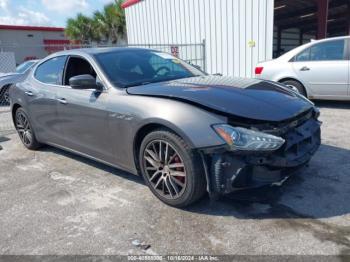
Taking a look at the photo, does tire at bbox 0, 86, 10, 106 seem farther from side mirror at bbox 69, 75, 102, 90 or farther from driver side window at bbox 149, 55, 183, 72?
side mirror at bbox 69, 75, 102, 90

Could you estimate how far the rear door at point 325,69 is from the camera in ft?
20.7

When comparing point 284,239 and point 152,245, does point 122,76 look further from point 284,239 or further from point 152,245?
point 284,239

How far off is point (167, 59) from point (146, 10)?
10.2 meters

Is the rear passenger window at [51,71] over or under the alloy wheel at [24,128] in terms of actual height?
over

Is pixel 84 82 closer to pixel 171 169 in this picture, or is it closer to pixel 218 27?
pixel 171 169

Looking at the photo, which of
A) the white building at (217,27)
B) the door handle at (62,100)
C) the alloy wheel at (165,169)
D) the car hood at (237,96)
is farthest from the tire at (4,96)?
the alloy wheel at (165,169)

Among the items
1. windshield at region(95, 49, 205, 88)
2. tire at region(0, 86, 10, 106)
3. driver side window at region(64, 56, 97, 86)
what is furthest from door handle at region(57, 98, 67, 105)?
tire at region(0, 86, 10, 106)

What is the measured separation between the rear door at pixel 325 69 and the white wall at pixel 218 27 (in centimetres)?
291

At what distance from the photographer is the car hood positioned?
107 inches

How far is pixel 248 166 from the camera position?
2566 mm

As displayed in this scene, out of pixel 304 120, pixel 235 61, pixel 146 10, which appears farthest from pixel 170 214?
pixel 146 10

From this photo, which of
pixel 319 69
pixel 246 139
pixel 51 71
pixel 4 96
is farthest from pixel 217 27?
pixel 246 139

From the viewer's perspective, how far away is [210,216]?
2855 millimetres

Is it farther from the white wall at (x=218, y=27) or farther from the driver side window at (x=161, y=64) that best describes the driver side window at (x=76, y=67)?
the white wall at (x=218, y=27)
